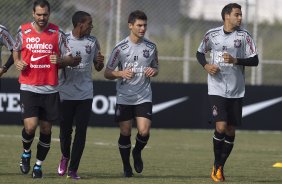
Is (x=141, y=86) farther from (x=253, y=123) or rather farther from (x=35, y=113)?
(x=253, y=123)

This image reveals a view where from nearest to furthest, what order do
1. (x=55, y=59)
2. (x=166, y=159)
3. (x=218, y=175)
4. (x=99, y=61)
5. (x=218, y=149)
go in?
1. (x=55, y=59)
2. (x=218, y=175)
3. (x=99, y=61)
4. (x=218, y=149)
5. (x=166, y=159)

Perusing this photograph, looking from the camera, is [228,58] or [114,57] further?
[114,57]

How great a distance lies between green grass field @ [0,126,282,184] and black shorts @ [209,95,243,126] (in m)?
0.78

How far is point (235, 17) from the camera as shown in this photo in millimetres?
12812

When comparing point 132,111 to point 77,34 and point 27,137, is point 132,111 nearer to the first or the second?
point 77,34

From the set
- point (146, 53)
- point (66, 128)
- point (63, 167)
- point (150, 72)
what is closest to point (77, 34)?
point (146, 53)

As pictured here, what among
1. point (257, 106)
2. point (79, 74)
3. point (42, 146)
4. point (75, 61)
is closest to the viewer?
point (75, 61)

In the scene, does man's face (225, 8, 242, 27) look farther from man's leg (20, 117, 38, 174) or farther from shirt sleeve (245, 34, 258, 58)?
man's leg (20, 117, 38, 174)

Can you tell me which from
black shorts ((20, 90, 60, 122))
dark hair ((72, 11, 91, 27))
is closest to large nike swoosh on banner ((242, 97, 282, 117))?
dark hair ((72, 11, 91, 27))

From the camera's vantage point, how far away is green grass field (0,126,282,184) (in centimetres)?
1272

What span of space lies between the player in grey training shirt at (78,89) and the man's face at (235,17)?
5.73ft

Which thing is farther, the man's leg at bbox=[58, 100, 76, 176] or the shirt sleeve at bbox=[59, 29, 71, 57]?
the man's leg at bbox=[58, 100, 76, 176]

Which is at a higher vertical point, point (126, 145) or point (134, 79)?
point (134, 79)

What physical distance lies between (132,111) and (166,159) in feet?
9.25
